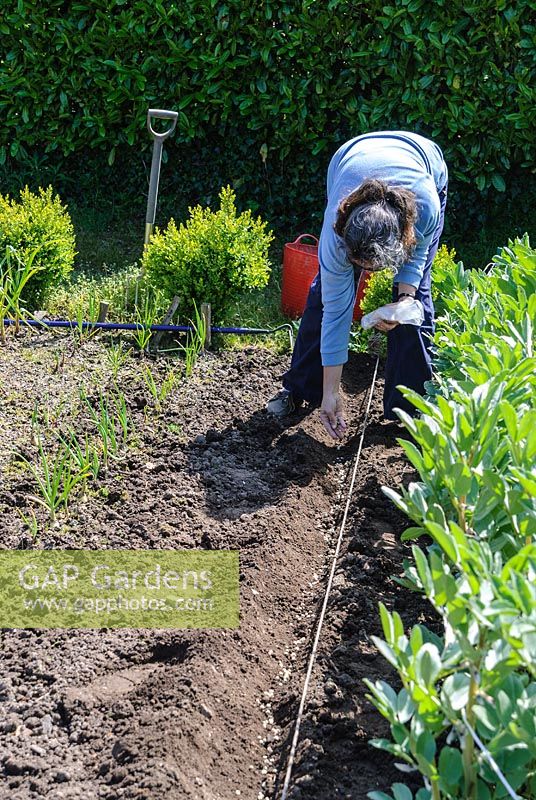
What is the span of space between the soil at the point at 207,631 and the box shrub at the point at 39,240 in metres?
0.52

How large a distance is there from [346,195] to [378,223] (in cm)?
39

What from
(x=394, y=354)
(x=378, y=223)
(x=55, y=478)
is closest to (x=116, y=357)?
(x=55, y=478)

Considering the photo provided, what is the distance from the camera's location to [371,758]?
2.36 metres

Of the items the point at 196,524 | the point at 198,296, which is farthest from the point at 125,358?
the point at 196,524

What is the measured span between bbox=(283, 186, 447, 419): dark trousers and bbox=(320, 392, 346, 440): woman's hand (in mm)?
307

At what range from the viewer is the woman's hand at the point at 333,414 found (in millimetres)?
3732

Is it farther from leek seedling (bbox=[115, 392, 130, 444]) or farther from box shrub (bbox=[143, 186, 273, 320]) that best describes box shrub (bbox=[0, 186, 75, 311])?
leek seedling (bbox=[115, 392, 130, 444])

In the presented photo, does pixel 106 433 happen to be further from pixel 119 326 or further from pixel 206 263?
pixel 206 263

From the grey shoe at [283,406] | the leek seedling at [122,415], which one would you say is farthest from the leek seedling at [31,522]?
the grey shoe at [283,406]

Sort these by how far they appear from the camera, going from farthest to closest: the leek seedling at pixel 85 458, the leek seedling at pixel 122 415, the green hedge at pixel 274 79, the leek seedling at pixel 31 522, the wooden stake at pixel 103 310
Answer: the green hedge at pixel 274 79 < the wooden stake at pixel 103 310 < the leek seedling at pixel 122 415 < the leek seedling at pixel 85 458 < the leek seedling at pixel 31 522

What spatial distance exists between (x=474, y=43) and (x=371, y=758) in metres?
5.03

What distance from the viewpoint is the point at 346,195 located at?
3.34 meters

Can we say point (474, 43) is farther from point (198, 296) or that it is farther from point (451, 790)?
point (451, 790)

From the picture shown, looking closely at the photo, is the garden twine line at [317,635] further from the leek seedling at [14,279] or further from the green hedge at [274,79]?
the green hedge at [274,79]
